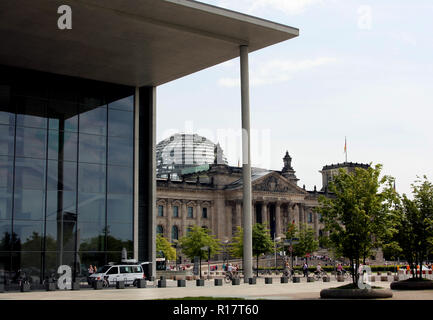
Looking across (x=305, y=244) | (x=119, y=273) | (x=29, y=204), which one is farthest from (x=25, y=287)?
(x=305, y=244)

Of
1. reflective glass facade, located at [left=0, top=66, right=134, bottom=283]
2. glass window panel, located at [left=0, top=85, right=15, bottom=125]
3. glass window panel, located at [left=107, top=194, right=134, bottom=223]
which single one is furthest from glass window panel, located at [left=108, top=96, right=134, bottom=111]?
glass window panel, located at [left=0, top=85, right=15, bottom=125]

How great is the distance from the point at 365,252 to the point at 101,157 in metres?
20.2

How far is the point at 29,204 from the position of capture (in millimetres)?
39250

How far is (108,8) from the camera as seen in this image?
34.2 meters

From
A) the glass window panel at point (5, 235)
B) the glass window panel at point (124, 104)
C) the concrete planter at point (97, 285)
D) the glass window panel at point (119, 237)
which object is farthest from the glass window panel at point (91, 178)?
the concrete planter at point (97, 285)

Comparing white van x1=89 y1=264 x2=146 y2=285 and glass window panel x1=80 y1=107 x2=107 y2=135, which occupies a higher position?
glass window panel x1=80 y1=107 x2=107 y2=135

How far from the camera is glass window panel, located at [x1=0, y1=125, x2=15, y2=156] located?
38.9 metres

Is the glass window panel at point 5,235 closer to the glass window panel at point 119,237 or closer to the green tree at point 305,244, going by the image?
the glass window panel at point 119,237

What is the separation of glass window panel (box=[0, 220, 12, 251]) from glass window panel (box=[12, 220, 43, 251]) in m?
0.28

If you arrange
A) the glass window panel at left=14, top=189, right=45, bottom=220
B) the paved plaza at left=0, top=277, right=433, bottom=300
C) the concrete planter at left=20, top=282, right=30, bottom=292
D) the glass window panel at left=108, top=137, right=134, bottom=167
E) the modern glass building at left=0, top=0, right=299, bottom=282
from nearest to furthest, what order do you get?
the paved plaza at left=0, top=277, right=433, bottom=300, the concrete planter at left=20, top=282, right=30, bottom=292, the modern glass building at left=0, top=0, right=299, bottom=282, the glass window panel at left=14, top=189, right=45, bottom=220, the glass window panel at left=108, top=137, right=134, bottom=167

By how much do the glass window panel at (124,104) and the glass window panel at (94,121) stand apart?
2.70ft

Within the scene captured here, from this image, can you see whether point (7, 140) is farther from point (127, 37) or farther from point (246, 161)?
point (246, 161)

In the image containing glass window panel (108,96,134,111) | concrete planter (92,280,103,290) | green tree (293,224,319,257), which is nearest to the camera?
concrete planter (92,280,103,290)

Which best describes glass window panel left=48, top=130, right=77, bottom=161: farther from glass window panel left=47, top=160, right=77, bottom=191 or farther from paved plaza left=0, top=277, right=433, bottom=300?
paved plaza left=0, top=277, right=433, bottom=300
